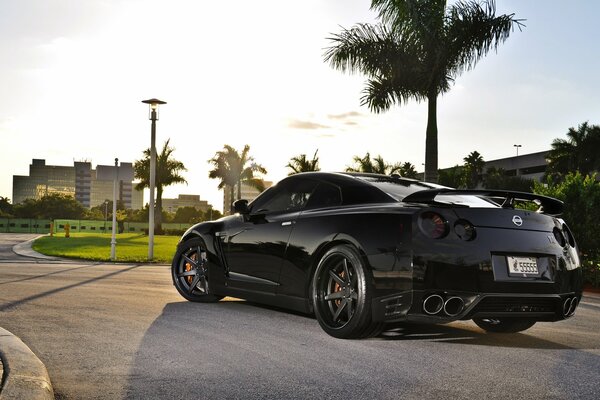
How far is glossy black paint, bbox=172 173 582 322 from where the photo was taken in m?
5.34

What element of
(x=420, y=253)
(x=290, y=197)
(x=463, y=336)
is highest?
(x=290, y=197)

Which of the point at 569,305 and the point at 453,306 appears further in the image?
the point at 569,305

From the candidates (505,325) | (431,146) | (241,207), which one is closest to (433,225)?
(505,325)

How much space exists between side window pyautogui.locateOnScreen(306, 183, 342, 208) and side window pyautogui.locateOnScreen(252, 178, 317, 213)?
0.34ft

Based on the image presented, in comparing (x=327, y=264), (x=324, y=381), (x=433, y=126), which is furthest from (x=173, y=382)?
(x=433, y=126)

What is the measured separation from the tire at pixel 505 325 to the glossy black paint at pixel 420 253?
2.85ft

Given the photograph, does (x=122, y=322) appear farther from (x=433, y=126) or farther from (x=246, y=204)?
(x=433, y=126)

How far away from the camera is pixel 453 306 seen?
5.35m

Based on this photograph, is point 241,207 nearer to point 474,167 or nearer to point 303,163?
Answer: point 303,163

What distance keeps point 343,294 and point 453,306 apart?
1015 millimetres

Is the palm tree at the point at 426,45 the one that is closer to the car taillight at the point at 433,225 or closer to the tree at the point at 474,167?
the car taillight at the point at 433,225

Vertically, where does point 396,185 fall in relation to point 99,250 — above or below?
above

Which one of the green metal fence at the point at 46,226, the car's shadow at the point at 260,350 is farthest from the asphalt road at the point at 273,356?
the green metal fence at the point at 46,226

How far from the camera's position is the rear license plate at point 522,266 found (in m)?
5.52
